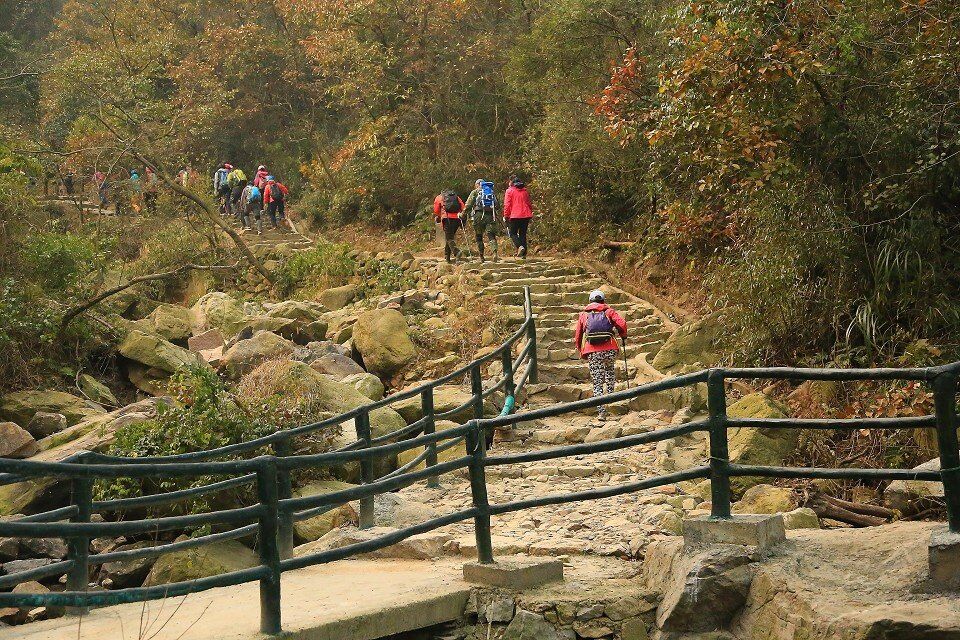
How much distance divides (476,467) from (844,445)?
6040 millimetres

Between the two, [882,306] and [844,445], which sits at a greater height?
[882,306]

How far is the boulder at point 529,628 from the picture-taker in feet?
18.6

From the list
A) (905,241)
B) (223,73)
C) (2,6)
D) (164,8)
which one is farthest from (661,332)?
(2,6)

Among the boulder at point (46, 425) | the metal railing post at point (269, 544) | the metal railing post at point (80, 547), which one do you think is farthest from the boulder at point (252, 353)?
the metal railing post at point (269, 544)

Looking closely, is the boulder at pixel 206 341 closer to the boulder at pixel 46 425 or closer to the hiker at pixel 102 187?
the boulder at pixel 46 425

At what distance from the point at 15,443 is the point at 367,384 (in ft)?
15.3

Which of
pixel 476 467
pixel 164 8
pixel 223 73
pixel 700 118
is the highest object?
pixel 164 8

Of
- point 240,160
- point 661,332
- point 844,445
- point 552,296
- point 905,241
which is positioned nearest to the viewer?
point 844,445

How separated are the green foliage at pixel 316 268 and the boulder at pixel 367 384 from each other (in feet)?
33.6

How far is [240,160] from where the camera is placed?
4041cm

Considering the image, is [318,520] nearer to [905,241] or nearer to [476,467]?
[476,467]

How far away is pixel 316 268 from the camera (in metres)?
26.5

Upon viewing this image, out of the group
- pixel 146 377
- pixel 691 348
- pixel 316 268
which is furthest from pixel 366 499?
pixel 316 268

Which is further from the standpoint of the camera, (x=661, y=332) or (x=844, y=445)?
(x=661, y=332)
